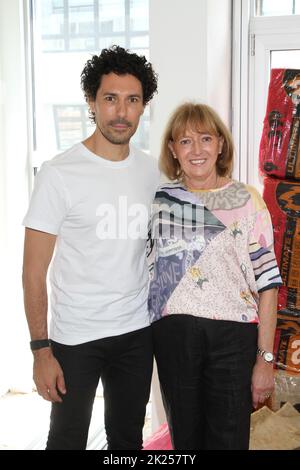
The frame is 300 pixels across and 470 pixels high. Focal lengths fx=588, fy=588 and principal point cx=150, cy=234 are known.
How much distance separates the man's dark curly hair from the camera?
1.59m

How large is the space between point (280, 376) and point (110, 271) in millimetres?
889

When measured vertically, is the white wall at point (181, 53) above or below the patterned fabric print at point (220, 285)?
above

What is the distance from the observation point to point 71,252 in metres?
1.55

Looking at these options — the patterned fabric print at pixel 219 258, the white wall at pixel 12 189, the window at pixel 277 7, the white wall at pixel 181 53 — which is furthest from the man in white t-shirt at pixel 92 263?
the white wall at pixel 12 189

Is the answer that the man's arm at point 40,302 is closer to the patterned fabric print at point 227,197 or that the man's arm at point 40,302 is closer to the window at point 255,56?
the patterned fabric print at point 227,197

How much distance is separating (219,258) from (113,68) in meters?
0.59

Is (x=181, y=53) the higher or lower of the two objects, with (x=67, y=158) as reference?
higher

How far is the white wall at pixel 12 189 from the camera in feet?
9.61

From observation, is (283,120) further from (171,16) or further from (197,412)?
(197,412)

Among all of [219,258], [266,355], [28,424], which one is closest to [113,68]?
[219,258]

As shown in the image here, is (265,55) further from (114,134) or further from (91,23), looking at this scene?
(114,134)

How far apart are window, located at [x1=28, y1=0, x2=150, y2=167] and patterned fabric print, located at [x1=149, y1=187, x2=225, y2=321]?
132 cm

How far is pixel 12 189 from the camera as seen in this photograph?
3025mm

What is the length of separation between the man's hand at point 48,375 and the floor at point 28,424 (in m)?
1.08
